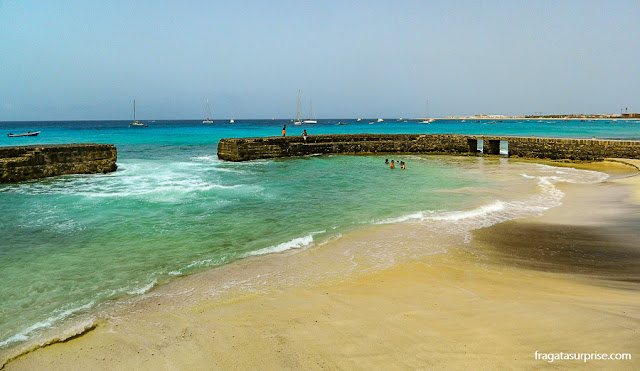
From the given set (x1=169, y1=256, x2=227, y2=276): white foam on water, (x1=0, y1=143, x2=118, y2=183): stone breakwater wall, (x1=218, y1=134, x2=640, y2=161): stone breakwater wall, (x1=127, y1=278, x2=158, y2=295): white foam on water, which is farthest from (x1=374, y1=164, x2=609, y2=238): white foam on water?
(x1=0, y1=143, x2=118, y2=183): stone breakwater wall

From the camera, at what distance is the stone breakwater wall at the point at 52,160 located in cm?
1584

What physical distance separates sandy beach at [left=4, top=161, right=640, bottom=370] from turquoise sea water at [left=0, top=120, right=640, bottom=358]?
0.76 metres

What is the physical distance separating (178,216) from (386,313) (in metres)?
7.01

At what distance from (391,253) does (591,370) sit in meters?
4.01

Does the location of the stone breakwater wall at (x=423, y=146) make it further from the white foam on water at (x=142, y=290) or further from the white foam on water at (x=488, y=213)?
the white foam on water at (x=142, y=290)

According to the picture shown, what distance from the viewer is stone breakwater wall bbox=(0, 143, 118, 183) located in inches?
624

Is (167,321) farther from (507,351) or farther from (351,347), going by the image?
(507,351)

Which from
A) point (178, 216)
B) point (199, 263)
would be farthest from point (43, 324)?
point (178, 216)

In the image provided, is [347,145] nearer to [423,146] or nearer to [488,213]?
[423,146]

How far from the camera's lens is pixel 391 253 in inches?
276

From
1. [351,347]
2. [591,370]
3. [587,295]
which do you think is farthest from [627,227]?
[351,347]

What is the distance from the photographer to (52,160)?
1734 centimetres

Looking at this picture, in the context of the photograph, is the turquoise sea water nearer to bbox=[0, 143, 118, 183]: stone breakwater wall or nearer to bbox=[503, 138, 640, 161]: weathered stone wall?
bbox=[0, 143, 118, 183]: stone breakwater wall

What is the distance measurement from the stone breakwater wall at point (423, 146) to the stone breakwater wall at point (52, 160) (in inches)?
314
